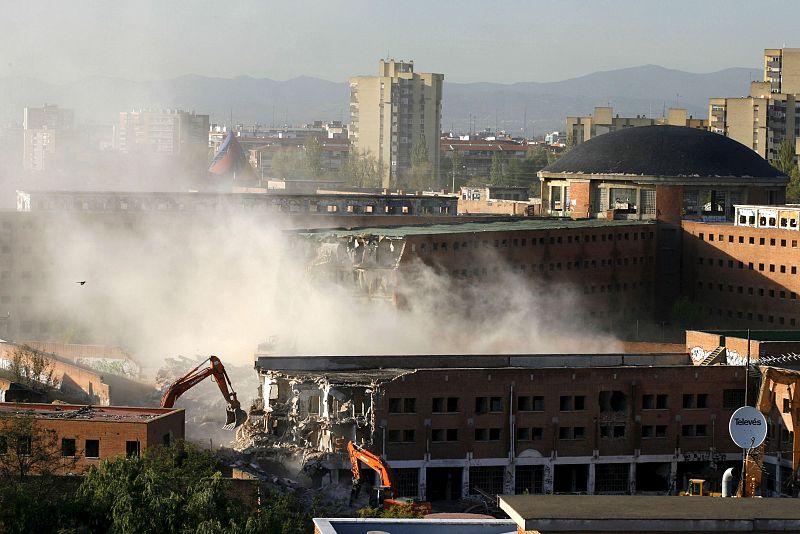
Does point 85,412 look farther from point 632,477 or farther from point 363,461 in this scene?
point 632,477

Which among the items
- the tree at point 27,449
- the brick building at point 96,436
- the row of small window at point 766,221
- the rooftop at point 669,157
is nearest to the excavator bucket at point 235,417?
the brick building at point 96,436

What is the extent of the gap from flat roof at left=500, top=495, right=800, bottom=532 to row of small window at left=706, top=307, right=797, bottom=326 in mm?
49582

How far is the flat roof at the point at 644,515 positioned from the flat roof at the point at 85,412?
2312 cm

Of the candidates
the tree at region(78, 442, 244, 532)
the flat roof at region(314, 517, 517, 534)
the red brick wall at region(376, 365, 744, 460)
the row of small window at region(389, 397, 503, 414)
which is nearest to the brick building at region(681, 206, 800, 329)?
the red brick wall at region(376, 365, 744, 460)

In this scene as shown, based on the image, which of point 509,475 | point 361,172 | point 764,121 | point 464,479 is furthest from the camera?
point 361,172

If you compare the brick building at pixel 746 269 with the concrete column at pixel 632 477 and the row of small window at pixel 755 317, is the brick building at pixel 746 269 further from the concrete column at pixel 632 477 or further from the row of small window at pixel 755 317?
the concrete column at pixel 632 477

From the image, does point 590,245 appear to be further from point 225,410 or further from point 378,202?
point 225,410

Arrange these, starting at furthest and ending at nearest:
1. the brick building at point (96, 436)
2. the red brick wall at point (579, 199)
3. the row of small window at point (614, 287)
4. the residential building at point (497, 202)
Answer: the residential building at point (497, 202) < the red brick wall at point (579, 199) < the row of small window at point (614, 287) < the brick building at point (96, 436)

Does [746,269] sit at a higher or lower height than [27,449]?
higher

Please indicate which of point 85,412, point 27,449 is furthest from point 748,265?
point 27,449

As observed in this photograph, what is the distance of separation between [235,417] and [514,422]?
857cm

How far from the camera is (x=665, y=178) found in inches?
3194

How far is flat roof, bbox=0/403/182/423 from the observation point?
46281mm

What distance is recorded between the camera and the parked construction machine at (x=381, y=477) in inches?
1760
